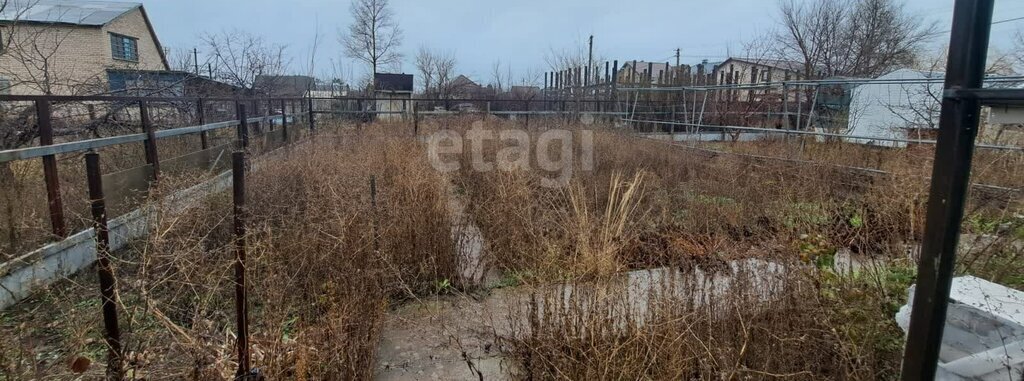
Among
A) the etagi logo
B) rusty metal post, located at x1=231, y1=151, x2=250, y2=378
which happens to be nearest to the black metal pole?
rusty metal post, located at x1=231, y1=151, x2=250, y2=378

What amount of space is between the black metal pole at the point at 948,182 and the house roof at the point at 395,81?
96.1 feet

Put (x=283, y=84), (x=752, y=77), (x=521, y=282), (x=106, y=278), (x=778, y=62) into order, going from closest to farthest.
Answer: (x=106, y=278) → (x=521, y=282) → (x=752, y=77) → (x=283, y=84) → (x=778, y=62)

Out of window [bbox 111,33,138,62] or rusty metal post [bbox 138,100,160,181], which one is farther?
window [bbox 111,33,138,62]

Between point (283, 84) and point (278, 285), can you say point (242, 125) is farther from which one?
point (283, 84)

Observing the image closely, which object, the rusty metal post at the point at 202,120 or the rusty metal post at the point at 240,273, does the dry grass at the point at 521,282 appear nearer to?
the rusty metal post at the point at 240,273

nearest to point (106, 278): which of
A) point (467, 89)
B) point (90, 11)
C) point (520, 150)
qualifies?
point (520, 150)

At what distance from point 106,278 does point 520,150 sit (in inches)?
265

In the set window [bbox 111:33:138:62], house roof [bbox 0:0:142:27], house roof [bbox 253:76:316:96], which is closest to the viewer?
house roof [bbox 253:76:316:96]

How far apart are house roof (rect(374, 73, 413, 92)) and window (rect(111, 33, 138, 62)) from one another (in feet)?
38.6

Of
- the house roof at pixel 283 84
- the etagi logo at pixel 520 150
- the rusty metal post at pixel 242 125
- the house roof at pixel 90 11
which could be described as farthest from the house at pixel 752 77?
the house roof at pixel 90 11

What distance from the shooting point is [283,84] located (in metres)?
14.7

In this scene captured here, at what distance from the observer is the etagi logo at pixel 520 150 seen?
265 inches

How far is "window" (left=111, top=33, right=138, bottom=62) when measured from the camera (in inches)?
948

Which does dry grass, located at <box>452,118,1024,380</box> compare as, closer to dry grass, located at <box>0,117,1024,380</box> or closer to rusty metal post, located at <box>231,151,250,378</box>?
dry grass, located at <box>0,117,1024,380</box>
